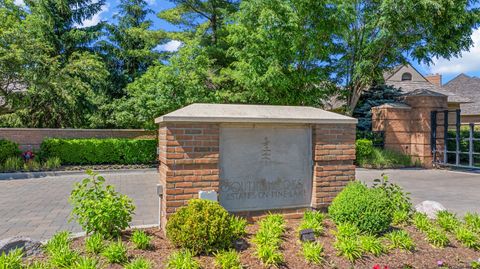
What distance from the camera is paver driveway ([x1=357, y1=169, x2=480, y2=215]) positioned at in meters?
7.60

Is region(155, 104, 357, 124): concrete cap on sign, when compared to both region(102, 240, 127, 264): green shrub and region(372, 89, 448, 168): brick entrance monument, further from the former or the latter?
region(372, 89, 448, 168): brick entrance monument

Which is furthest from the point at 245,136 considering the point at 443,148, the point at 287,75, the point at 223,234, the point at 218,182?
the point at 443,148

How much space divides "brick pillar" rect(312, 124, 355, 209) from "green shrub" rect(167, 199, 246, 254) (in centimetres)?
177

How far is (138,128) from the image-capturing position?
16.1m

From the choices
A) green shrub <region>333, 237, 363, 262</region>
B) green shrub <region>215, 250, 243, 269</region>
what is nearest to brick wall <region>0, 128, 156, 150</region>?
green shrub <region>215, 250, 243, 269</region>

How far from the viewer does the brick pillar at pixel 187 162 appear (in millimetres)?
4297

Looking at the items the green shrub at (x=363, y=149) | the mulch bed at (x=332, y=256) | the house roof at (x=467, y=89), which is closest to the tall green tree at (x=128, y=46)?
the green shrub at (x=363, y=149)

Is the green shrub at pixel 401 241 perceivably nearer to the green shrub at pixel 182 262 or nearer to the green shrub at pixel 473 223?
the green shrub at pixel 473 223

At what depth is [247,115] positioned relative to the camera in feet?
15.1

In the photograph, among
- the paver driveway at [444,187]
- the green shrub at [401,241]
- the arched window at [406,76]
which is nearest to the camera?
the green shrub at [401,241]

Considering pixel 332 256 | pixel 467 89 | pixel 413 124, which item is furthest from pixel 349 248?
pixel 467 89

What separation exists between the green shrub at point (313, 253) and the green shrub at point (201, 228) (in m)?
0.87

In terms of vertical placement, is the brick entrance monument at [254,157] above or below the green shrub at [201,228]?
above

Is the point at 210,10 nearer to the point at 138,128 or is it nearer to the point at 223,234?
the point at 138,128
